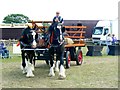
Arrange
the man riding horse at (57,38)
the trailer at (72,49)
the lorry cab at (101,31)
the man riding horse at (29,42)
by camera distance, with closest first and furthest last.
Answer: the man riding horse at (57,38), the man riding horse at (29,42), the trailer at (72,49), the lorry cab at (101,31)

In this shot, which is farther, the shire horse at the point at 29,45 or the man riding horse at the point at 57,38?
the shire horse at the point at 29,45

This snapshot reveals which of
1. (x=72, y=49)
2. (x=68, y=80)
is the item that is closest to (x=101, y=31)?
(x=72, y=49)

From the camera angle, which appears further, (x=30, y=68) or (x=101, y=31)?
(x=101, y=31)

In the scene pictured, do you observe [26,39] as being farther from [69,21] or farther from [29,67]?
[69,21]

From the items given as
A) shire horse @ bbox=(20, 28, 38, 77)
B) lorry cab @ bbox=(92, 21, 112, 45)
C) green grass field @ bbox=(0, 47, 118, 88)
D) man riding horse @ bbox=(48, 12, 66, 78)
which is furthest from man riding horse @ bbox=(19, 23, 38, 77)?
lorry cab @ bbox=(92, 21, 112, 45)

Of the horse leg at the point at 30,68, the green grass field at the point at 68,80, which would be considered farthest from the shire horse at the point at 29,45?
the green grass field at the point at 68,80

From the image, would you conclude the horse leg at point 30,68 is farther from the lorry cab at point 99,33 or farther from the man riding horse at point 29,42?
the lorry cab at point 99,33

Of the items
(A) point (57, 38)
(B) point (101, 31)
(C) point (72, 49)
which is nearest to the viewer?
→ (A) point (57, 38)

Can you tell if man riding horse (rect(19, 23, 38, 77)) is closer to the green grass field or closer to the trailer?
the green grass field

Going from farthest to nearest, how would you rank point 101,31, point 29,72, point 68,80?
point 101,31 → point 29,72 → point 68,80

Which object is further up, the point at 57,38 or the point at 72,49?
the point at 57,38

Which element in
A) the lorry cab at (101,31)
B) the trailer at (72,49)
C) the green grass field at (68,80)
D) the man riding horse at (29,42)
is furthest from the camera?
the lorry cab at (101,31)

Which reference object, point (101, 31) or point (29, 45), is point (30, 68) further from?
point (101, 31)

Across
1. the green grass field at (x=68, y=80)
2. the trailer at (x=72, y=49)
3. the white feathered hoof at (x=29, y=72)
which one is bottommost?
the green grass field at (x=68, y=80)
